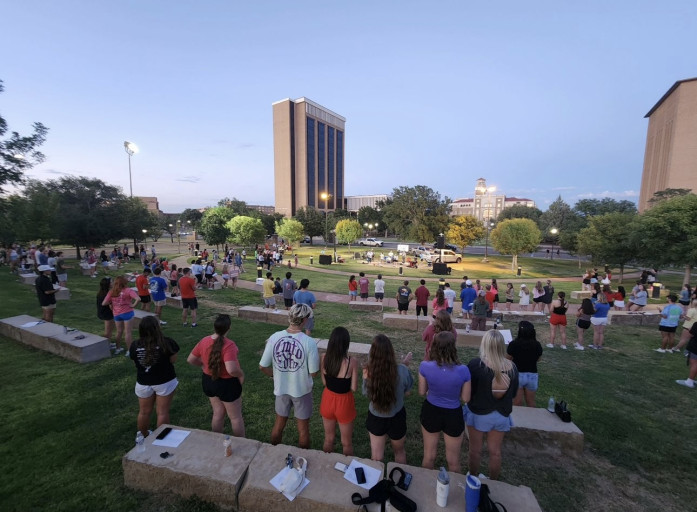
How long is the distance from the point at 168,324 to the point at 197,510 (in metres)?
7.51

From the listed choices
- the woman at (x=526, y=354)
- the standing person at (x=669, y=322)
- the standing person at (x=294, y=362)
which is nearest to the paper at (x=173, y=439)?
the standing person at (x=294, y=362)

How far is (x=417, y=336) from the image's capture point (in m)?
9.53

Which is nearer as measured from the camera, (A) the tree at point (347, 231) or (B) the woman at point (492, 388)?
(B) the woman at point (492, 388)

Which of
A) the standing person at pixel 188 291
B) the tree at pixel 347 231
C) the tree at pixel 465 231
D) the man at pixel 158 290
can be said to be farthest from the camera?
the tree at pixel 347 231

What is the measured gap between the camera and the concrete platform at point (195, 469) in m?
3.10

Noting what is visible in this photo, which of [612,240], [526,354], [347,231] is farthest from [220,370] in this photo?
[347,231]

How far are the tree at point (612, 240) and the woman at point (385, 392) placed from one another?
85.0 feet

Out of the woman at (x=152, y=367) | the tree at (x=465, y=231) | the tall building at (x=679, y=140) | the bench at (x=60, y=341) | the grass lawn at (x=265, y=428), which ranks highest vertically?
the tall building at (x=679, y=140)

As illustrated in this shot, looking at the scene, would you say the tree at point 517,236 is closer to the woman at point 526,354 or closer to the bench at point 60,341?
the woman at point 526,354

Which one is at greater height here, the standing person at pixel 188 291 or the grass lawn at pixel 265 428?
the standing person at pixel 188 291

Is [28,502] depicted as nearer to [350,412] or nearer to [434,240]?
[350,412]

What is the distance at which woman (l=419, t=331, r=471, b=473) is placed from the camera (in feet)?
10.3

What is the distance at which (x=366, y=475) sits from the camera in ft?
9.98

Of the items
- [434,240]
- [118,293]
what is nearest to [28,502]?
[118,293]
